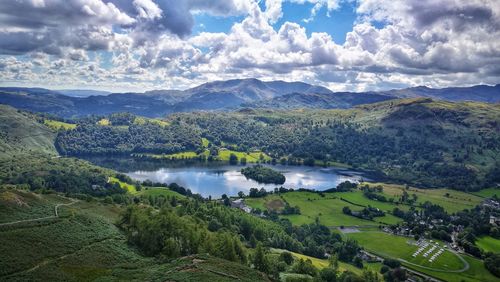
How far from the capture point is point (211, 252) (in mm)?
72750

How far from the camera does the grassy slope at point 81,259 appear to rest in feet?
182

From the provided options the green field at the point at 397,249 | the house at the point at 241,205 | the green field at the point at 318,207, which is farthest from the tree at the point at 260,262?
the house at the point at 241,205

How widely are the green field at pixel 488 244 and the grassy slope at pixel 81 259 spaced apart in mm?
106361

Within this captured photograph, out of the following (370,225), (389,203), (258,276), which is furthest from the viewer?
(389,203)

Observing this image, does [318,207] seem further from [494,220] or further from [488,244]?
[494,220]

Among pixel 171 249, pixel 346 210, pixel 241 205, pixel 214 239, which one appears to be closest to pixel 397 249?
pixel 346 210

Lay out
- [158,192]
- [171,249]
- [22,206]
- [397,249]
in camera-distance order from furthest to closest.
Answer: [158,192] < [397,249] < [22,206] < [171,249]

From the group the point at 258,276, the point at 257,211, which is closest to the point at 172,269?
the point at 258,276

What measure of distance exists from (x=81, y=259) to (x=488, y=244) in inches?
5318

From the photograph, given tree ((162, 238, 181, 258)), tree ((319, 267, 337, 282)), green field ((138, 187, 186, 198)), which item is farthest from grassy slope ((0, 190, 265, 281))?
green field ((138, 187, 186, 198))

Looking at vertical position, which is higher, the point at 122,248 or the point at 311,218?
the point at 122,248

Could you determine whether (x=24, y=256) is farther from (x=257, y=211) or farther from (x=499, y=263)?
(x=499, y=263)

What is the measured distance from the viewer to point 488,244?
13775 cm

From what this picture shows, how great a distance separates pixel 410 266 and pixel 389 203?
77833 mm
